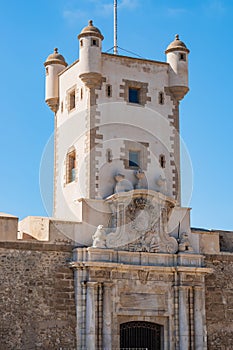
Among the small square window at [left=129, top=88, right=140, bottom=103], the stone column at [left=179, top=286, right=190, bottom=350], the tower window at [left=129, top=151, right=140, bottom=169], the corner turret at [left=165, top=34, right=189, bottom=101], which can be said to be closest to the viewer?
the stone column at [left=179, top=286, right=190, bottom=350]

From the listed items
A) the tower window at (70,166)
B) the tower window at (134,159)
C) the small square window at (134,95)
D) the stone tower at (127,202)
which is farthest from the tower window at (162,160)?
the tower window at (70,166)

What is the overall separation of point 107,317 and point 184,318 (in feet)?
10.5

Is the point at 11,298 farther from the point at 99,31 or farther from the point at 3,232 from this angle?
the point at 99,31

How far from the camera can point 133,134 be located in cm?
2973

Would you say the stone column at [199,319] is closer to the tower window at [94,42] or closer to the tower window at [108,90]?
the tower window at [108,90]

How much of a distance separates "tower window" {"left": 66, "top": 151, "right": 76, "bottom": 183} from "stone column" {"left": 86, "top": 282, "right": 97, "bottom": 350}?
17.5 ft

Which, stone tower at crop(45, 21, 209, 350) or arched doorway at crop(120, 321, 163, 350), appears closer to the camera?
stone tower at crop(45, 21, 209, 350)

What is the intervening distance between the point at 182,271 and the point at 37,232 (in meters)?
5.82

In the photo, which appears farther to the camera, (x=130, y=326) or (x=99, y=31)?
(x=99, y=31)

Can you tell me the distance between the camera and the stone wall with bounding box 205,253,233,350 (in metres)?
28.7

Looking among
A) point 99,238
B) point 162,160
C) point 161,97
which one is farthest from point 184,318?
point 161,97

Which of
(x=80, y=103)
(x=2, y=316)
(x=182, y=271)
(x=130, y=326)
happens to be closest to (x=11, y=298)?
(x=2, y=316)

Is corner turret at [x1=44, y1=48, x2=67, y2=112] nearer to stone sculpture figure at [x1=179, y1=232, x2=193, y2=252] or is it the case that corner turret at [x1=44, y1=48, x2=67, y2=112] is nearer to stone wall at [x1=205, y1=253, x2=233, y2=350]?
stone sculpture figure at [x1=179, y1=232, x2=193, y2=252]

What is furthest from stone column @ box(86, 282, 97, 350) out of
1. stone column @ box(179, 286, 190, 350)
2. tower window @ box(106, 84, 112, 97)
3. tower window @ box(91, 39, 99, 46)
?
tower window @ box(91, 39, 99, 46)
